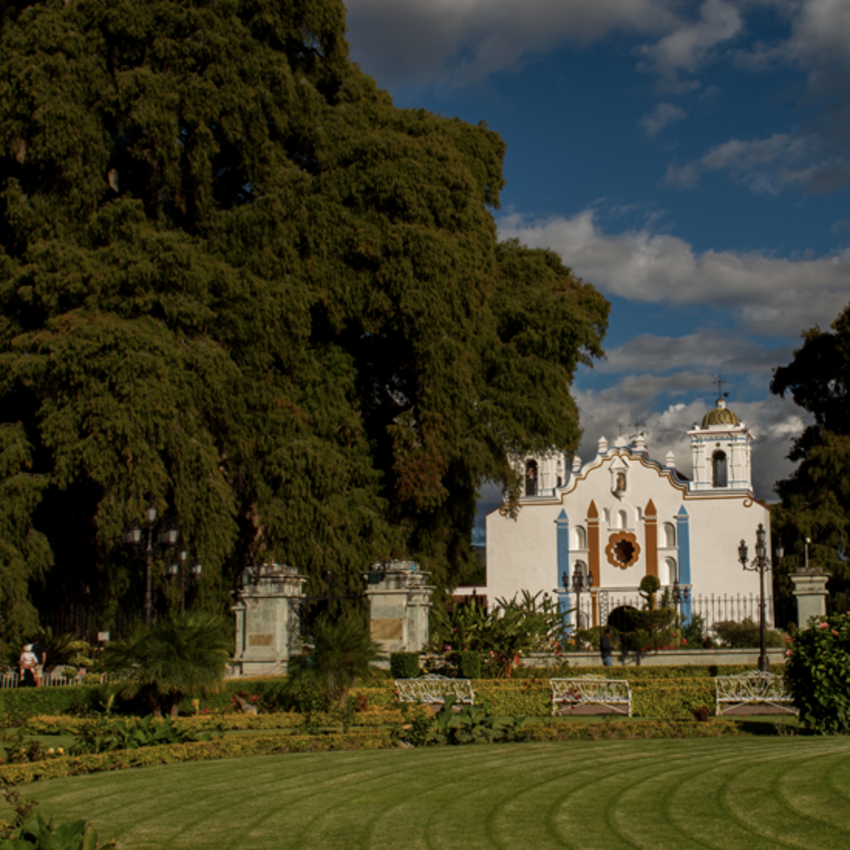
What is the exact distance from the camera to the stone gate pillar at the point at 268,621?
50.5 ft

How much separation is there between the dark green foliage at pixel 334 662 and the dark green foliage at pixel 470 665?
3.84 metres

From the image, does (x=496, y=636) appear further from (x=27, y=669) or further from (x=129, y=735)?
(x=129, y=735)

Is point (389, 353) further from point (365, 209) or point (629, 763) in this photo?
point (629, 763)

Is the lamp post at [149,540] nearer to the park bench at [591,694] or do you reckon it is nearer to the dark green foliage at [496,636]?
the dark green foliage at [496,636]

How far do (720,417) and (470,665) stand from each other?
26.8 m

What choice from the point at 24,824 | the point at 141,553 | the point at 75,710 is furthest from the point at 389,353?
the point at 24,824

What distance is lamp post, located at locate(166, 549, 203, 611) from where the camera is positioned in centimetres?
1627

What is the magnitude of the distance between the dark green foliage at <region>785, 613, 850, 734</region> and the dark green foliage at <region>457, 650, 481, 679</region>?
6.61m

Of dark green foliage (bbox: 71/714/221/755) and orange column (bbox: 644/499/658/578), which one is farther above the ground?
orange column (bbox: 644/499/658/578)

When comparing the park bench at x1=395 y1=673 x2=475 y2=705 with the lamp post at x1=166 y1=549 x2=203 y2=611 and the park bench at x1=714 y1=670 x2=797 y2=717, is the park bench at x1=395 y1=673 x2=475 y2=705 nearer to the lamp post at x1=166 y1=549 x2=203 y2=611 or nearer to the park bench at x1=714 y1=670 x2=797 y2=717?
the park bench at x1=714 y1=670 x2=797 y2=717

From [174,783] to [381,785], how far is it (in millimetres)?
1684

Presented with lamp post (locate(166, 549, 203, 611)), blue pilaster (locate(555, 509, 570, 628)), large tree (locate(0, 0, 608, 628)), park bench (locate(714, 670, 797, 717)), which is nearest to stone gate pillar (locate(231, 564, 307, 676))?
lamp post (locate(166, 549, 203, 611))

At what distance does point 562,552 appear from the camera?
127 feet

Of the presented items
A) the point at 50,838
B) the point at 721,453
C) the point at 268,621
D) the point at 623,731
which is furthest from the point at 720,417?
the point at 50,838
